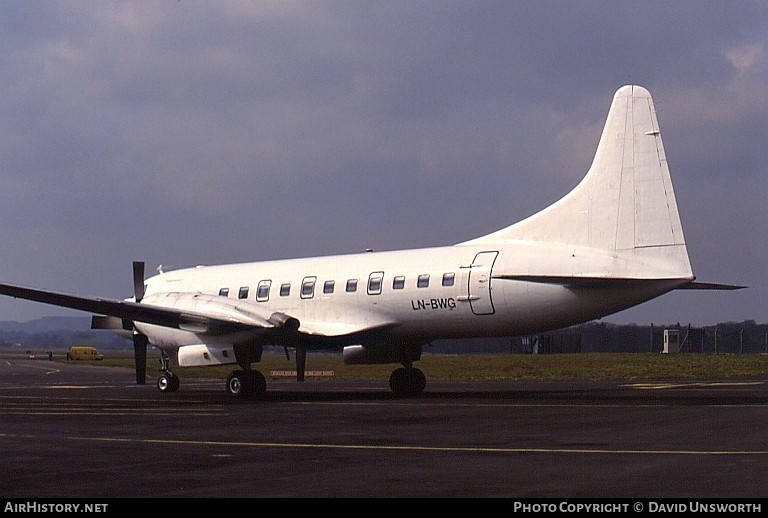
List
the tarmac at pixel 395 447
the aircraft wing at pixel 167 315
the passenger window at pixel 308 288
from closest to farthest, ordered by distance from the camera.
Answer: the tarmac at pixel 395 447
the aircraft wing at pixel 167 315
the passenger window at pixel 308 288

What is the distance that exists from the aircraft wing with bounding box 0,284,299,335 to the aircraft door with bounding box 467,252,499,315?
587cm

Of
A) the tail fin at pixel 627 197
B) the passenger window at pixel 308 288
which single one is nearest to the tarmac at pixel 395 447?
the passenger window at pixel 308 288

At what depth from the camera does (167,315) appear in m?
32.2

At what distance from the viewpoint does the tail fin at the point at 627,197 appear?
27.4 m

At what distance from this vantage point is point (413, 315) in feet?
103

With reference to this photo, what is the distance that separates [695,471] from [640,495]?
2265 millimetres

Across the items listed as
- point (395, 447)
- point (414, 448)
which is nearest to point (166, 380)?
point (395, 447)

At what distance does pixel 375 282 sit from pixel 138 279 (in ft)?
34.0

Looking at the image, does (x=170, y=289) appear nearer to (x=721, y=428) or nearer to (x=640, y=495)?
(x=721, y=428)

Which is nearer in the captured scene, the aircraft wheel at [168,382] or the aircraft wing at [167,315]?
the aircraft wing at [167,315]

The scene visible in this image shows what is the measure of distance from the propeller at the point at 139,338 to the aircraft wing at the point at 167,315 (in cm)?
378

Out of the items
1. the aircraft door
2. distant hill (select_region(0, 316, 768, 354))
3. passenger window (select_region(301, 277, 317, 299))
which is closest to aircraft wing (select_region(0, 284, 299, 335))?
passenger window (select_region(301, 277, 317, 299))

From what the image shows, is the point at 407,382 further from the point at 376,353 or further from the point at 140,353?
the point at 140,353

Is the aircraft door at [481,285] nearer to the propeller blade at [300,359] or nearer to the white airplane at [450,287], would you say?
the white airplane at [450,287]
